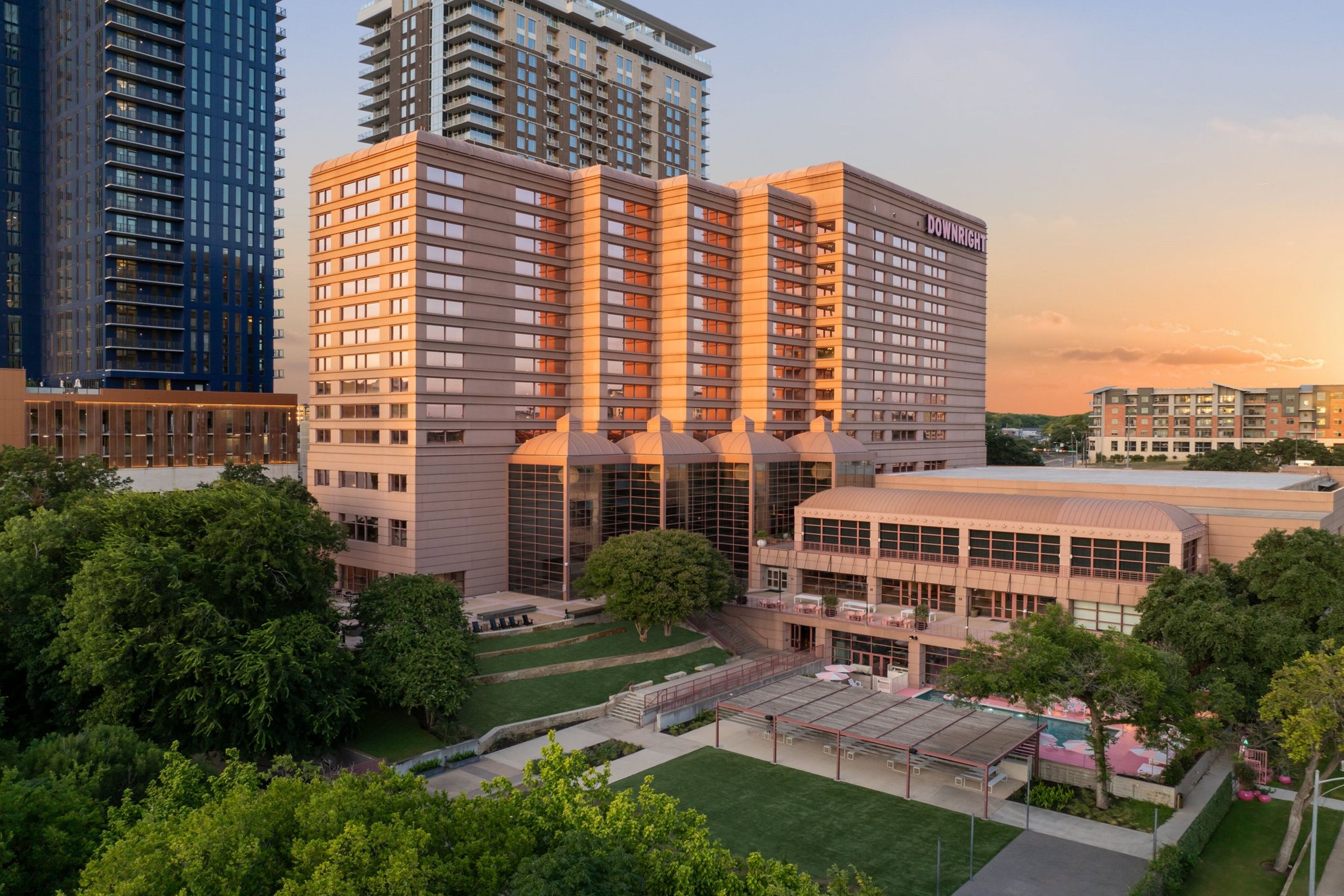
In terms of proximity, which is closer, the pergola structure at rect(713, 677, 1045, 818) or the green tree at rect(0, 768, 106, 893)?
the green tree at rect(0, 768, 106, 893)

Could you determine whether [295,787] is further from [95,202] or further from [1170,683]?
[95,202]

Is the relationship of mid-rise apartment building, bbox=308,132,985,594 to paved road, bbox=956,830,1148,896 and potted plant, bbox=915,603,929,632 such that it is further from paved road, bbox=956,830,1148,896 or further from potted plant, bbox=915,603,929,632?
paved road, bbox=956,830,1148,896

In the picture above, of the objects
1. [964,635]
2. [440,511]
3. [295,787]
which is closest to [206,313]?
[440,511]

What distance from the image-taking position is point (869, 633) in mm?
70312

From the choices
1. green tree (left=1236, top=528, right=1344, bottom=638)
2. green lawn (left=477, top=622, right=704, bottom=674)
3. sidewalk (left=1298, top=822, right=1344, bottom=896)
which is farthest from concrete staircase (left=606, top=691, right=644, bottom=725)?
green tree (left=1236, top=528, right=1344, bottom=638)

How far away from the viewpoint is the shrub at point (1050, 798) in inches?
1748

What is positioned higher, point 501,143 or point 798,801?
point 501,143

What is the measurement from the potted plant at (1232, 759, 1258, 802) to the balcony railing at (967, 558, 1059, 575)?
24292mm

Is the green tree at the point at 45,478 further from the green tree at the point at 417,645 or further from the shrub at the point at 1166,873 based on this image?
the shrub at the point at 1166,873

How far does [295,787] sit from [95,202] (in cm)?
14010

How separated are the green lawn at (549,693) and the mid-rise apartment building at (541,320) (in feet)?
75.7

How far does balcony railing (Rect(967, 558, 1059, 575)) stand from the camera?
69.9 meters

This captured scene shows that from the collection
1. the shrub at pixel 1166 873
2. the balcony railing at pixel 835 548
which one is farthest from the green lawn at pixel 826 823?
the balcony railing at pixel 835 548

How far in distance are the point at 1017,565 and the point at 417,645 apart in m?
46.6
